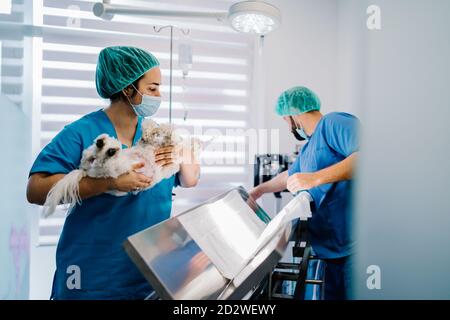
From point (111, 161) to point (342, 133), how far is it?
820mm

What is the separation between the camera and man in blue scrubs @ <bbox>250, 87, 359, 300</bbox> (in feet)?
3.54

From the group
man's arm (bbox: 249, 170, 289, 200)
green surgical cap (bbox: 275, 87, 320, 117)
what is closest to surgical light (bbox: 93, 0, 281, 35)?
green surgical cap (bbox: 275, 87, 320, 117)

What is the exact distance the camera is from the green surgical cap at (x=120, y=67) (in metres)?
0.91

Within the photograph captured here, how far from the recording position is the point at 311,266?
1.14 meters

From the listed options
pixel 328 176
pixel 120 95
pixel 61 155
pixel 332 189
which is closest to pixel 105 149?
pixel 61 155

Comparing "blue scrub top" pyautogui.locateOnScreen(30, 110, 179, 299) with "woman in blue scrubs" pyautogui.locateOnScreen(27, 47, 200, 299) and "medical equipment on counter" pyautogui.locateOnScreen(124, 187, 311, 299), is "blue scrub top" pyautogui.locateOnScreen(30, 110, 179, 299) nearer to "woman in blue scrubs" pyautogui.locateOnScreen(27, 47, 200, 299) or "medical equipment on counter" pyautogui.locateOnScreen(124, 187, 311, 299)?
"woman in blue scrubs" pyautogui.locateOnScreen(27, 47, 200, 299)

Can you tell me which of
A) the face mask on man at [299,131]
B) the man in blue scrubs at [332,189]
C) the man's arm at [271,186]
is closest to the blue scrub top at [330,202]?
the man in blue scrubs at [332,189]

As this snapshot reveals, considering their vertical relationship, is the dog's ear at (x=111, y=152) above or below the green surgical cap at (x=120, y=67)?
below

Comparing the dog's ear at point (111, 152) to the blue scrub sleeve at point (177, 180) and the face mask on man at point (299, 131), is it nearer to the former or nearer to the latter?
the blue scrub sleeve at point (177, 180)

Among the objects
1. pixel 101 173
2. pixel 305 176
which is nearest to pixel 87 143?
pixel 101 173

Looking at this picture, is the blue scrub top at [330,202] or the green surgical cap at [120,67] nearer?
the green surgical cap at [120,67]

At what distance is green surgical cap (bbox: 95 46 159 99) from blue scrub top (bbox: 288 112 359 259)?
2.35 feet

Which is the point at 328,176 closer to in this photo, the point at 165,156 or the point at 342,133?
the point at 342,133
